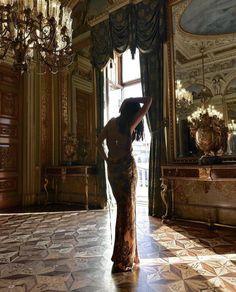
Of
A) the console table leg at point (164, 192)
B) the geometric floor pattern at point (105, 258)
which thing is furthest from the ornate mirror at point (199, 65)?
the geometric floor pattern at point (105, 258)

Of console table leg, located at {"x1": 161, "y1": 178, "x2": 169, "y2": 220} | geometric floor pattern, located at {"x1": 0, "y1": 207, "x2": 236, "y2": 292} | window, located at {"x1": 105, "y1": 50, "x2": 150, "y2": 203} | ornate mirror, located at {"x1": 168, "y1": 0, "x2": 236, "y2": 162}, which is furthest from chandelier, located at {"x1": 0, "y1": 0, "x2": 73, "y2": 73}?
window, located at {"x1": 105, "y1": 50, "x2": 150, "y2": 203}

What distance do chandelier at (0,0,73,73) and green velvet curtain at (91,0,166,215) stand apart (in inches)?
62.6

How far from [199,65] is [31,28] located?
2497mm

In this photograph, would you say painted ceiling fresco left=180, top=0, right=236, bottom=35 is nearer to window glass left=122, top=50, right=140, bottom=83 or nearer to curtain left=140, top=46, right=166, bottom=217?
curtain left=140, top=46, right=166, bottom=217

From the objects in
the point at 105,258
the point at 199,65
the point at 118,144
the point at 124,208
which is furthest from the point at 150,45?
the point at 105,258

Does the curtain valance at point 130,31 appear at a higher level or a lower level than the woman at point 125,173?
higher

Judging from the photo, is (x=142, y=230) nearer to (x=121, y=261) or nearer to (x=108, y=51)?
(x=121, y=261)

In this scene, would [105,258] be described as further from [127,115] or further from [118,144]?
[127,115]

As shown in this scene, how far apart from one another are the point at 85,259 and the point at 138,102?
60.0 inches

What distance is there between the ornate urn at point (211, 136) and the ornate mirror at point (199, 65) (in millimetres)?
66

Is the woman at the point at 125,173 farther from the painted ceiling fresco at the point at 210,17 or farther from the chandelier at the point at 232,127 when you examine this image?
the painted ceiling fresco at the point at 210,17

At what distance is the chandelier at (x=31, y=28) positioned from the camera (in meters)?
3.38

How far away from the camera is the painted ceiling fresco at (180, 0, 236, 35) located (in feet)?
13.4

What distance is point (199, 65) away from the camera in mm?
4367
